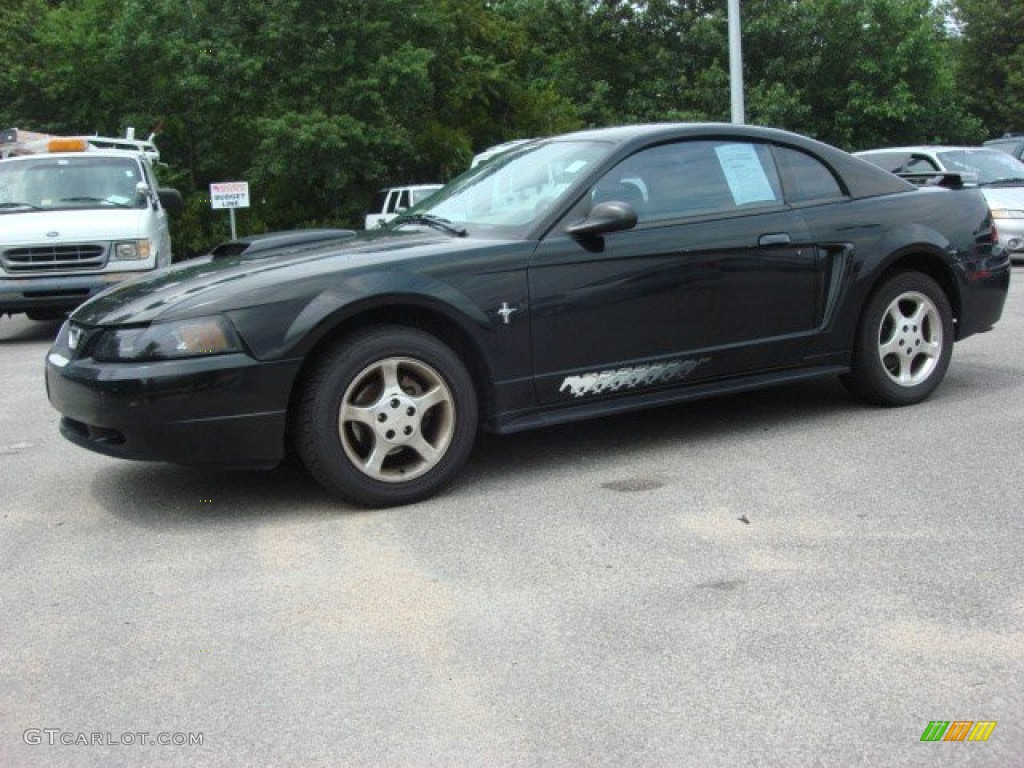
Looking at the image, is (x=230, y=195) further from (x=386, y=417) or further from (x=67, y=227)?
(x=386, y=417)

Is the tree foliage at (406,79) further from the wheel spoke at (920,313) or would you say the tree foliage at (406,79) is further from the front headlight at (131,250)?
the wheel spoke at (920,313)

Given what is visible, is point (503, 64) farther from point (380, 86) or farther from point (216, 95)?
point (216, 95)

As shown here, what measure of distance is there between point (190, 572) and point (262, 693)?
108 cm

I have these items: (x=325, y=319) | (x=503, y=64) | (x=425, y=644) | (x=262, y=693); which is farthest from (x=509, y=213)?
(x=503, y=64)

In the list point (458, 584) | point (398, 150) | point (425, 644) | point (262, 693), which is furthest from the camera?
point (398, 150)

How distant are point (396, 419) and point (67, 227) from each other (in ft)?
25.6

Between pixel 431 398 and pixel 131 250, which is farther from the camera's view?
pixel 131 250

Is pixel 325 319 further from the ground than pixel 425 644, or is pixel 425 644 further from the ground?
pixel 325 319

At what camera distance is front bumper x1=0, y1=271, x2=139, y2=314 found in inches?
431

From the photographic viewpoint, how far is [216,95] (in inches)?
966

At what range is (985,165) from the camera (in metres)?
15.0

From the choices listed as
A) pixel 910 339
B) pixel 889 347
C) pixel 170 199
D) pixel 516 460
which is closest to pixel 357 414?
pixel 516 460

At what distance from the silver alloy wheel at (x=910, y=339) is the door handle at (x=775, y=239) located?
743 millimetres

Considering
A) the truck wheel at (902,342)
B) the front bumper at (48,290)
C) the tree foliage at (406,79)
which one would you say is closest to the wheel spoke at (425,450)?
the truck wheel at (902,342)
